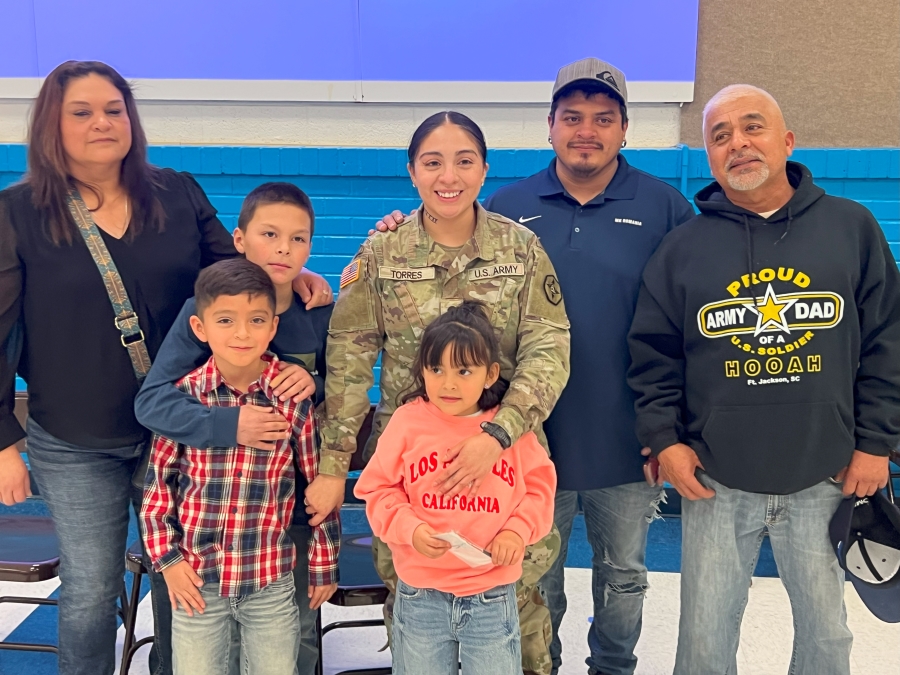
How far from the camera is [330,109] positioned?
11.8 ft

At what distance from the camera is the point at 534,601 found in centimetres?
192

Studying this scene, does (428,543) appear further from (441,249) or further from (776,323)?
(776,323)

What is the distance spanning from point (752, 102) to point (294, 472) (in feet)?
5.03

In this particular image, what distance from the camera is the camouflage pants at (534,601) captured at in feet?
6.12

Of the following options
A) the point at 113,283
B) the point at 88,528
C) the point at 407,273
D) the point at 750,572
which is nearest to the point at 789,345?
the point at 750,572

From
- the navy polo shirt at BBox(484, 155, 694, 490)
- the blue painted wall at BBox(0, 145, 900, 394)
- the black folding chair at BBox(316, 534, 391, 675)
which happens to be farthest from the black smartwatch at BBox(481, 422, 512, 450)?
the blue painted wall at BBox(0, 145, 900, 394)

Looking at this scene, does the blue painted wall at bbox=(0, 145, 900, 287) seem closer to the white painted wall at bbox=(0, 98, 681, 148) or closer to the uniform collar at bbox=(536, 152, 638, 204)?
the white painted wall at bbox=(0, 98, 681, 148)

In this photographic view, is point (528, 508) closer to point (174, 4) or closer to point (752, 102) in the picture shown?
point (752, 102)

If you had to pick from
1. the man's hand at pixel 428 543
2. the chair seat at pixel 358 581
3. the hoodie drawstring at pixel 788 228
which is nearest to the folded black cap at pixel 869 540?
the hoodie drawstring at pixel 788 228

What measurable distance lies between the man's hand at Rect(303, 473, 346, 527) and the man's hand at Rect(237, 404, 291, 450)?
0.15 metres

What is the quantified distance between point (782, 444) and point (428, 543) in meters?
0.90

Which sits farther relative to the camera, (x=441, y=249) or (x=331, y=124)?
(x=331, y=124)

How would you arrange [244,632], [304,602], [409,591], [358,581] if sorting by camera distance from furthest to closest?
1. [358,581]
2. [304,602]
3. [244,632]
4. [409,591]

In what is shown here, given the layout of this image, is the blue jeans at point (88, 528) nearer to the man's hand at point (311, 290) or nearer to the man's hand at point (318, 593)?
the man's hand at point (318, 593)
